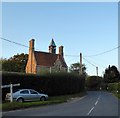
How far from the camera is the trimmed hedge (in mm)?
39625

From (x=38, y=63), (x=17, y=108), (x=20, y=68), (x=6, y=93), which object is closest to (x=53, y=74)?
(x=6, y=93)

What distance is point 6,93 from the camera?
38.1 metres

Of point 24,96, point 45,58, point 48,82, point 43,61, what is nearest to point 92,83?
point 45,58

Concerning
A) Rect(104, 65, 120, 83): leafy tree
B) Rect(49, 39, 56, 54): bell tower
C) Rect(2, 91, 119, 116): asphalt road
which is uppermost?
Rect(49, 39, 56, 54): bell tower

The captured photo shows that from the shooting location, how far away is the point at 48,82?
160ft

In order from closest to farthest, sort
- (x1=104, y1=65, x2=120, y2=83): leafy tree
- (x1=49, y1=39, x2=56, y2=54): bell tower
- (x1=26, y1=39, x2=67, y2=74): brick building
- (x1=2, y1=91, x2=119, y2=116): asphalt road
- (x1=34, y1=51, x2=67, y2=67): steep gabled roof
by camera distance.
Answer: (x1=2, y1=91, x2=119, y2=116): asphalt road
(x1=26, y1=39, x2=67, y2=74): brick building
(x1=34, y1=51, x2=67, y2=67): steep gabled roof
(x1=49, y1=39, x2=56, y2=54): bell tower
(x1=104, y1=65, x2=120, y2=83): leafy tree

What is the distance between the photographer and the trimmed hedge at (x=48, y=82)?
39625 millimetres

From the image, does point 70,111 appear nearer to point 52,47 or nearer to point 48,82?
point 48,82

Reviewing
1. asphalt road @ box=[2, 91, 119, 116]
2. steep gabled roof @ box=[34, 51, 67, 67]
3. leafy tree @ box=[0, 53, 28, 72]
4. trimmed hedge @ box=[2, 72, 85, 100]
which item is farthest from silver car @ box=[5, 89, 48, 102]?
leafy tree @ box=[0, 53, 28, 72]

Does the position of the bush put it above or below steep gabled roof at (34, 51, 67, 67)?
below

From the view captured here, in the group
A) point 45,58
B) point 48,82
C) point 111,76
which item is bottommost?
point 48,82

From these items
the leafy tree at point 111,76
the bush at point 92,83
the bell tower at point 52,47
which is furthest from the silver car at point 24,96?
the leafy tree at point 111,76

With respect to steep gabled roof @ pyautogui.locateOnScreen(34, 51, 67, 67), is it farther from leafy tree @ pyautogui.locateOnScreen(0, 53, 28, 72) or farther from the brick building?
leafy tree @ pyautogui.locateOnScreen(0, 53, 28, 72)

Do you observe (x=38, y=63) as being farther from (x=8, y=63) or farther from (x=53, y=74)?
(x=53, y=74)
